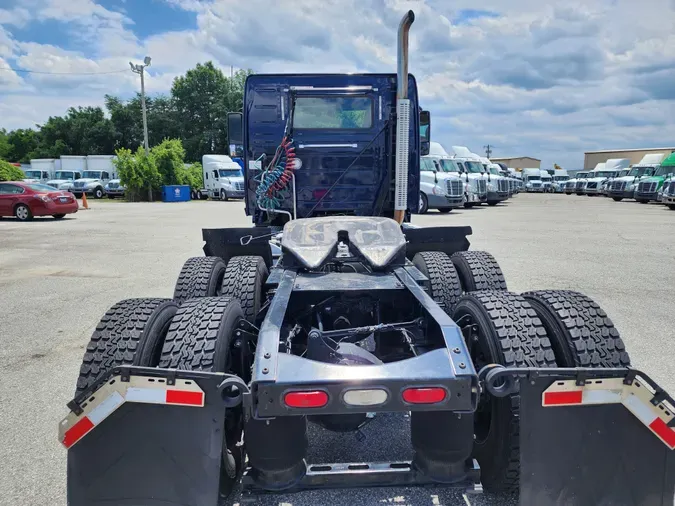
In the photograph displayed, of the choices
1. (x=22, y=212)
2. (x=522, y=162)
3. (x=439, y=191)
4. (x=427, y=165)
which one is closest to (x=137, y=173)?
(x=22, y=212)

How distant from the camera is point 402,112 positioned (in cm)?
473

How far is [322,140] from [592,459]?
4.52 meters

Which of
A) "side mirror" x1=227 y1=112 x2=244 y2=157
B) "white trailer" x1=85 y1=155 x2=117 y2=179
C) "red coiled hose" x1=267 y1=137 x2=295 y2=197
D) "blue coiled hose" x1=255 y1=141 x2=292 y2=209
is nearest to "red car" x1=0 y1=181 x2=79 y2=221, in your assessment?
"side mirror" x1=227 y1=112 x2=244 y2=157

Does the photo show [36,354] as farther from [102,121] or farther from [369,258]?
[102,121]

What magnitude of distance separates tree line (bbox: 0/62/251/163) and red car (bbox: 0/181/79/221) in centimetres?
3953

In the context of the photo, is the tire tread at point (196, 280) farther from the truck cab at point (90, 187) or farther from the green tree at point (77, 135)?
the green tree at point (77, 135)

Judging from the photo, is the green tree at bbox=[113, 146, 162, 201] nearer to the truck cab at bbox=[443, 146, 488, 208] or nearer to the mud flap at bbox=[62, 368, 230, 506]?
the truck cab at bbox=[443, 146, 488, 208]

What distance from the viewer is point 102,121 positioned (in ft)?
198

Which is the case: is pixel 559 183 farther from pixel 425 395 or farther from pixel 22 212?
pixel 425 395

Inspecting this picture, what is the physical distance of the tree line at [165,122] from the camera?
2271 inches

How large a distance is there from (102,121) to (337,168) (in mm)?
63950

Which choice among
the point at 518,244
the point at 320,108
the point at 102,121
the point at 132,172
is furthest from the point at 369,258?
the point at 102,121

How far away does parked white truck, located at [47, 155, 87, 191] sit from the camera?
36.1 metres

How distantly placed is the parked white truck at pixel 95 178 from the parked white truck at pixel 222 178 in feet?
28.3
